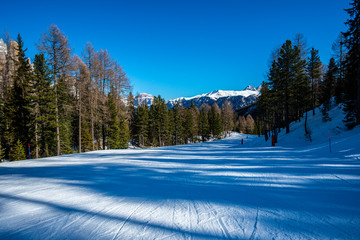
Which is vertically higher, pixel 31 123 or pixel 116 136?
pixel 31 123

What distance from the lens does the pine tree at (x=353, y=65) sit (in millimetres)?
12188

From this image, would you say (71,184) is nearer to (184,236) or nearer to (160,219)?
(160,219)

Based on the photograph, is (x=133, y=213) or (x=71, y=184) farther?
(x=71, y=184)

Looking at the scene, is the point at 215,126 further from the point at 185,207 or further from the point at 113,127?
the point at 185,207

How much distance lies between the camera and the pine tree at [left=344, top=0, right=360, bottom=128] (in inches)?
480

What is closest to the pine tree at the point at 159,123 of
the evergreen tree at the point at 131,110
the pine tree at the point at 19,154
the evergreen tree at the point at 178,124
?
the evergreen tree at the point at 178,124

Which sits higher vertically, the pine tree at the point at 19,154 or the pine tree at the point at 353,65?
the pine tree at the point at 353,65

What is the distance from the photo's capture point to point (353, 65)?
13.4m

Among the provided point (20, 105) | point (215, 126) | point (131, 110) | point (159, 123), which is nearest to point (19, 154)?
point (20, 105)

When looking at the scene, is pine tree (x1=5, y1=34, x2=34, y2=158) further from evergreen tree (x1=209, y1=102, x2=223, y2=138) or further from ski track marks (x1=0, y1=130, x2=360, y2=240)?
evergreen tree (x1=209, y1=102, x2=223, y2=138)

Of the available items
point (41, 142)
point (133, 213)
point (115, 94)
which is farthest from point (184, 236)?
point (115, 94)

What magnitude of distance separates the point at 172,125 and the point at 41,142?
89.0 ft

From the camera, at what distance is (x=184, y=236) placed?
6.37 feet

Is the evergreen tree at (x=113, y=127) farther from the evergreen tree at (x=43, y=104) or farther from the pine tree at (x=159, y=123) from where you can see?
the pine tree at (x=159, y=123)
